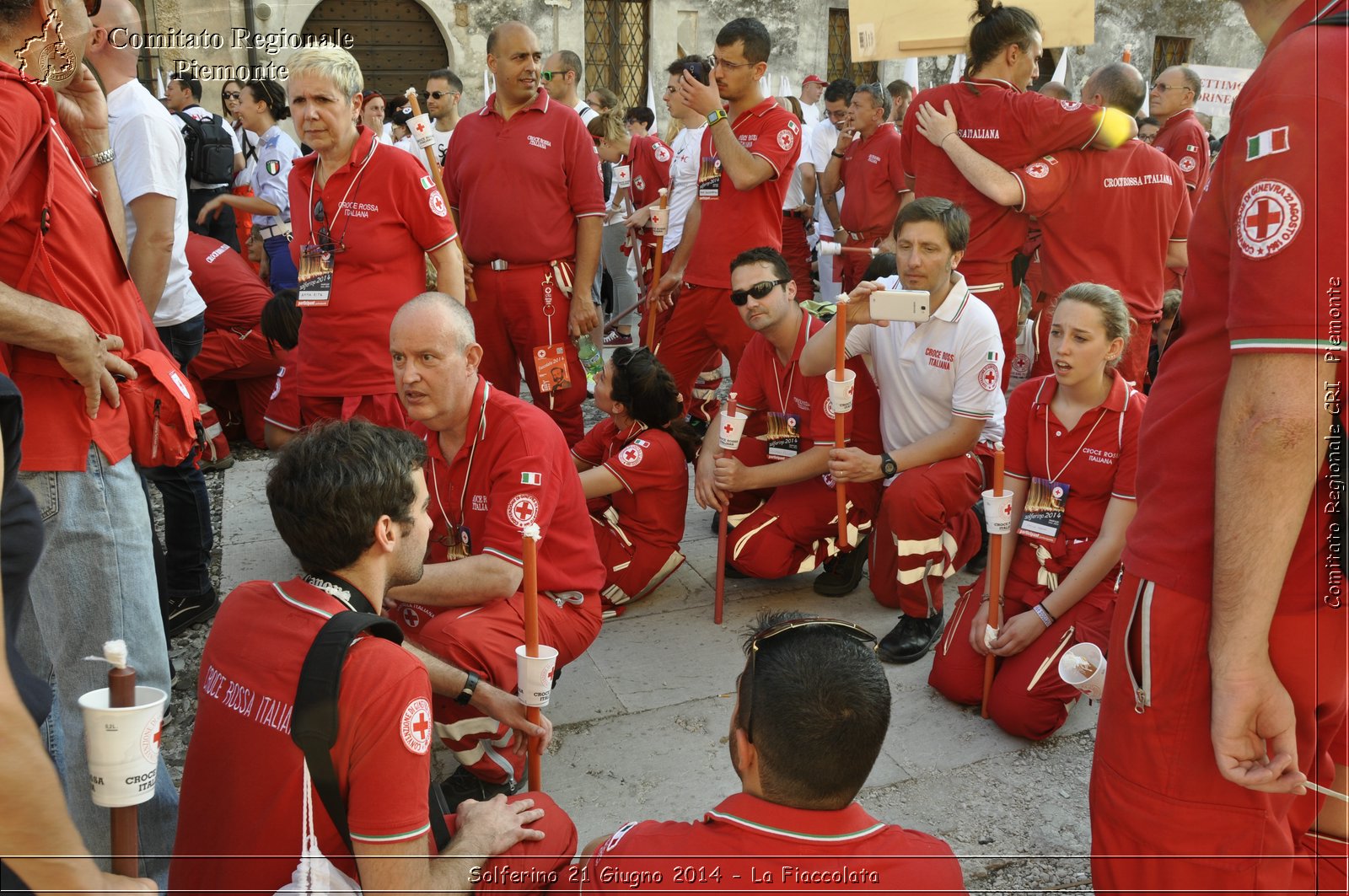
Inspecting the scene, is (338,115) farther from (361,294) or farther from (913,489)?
(913,489)

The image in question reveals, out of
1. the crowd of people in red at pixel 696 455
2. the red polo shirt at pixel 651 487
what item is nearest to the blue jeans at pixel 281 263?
the crowd of people in red at pixel 696 455

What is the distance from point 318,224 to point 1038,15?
5.01 meters

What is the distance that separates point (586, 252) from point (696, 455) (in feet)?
4.53

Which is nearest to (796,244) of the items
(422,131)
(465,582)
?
(422,131)

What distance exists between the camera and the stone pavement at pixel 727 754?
10.4ft

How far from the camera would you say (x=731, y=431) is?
181 inches

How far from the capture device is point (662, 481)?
4.63m

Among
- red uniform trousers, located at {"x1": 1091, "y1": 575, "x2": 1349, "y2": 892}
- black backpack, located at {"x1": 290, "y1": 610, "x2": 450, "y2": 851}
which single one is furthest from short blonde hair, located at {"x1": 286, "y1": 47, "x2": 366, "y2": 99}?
red uniform trousers, located at {"x1": 1091, "y1": 575, "x2": 1349, "y2": 892}

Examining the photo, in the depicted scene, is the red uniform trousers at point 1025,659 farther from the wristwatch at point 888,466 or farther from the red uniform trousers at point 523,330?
the red uniform trousers at point 523,330

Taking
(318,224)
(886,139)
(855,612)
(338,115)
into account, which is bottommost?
(855,612)

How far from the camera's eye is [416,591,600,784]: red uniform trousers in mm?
3035

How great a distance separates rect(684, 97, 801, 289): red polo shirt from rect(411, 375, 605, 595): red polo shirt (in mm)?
2564

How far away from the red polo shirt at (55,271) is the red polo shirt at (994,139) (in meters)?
3.98

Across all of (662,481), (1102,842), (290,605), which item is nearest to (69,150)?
(290,605)
